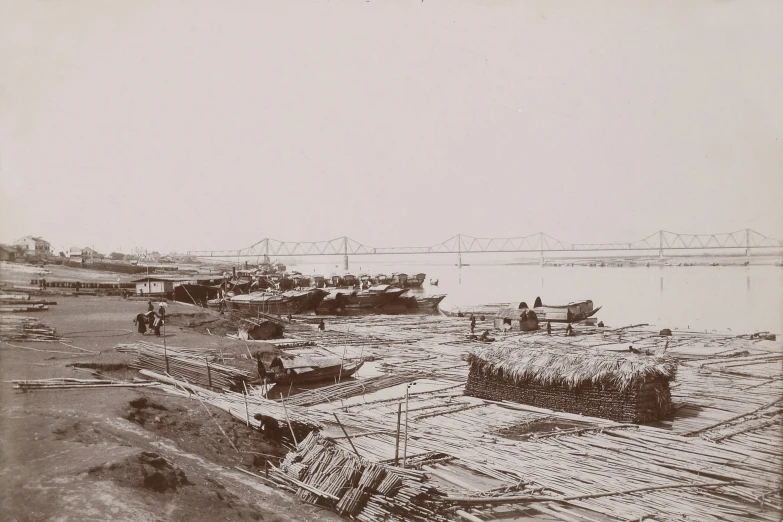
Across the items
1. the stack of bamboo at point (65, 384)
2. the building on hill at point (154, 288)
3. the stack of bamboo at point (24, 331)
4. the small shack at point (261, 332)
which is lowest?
the small shack at point (261, 332)

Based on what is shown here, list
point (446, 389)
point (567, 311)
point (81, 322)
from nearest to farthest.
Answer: point (446, 389) < point (81, 322) < point (567, 311)

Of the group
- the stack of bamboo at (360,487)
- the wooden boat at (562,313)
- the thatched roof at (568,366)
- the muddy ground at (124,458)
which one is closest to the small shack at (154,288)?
the wooden boat at (562,313)

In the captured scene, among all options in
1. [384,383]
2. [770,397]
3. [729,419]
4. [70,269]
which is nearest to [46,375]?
[384,383]

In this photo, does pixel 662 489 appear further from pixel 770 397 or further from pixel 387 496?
pixel 770 397

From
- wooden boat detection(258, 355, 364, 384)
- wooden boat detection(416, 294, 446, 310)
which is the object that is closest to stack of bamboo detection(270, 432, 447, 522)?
wooden boat detection(258, 355, 364, 384)

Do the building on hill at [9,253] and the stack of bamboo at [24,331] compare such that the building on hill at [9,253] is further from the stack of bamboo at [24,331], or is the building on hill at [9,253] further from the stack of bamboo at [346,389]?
the stack of bamboo at [346,389]

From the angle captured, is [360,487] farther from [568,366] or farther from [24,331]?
[24,331]
